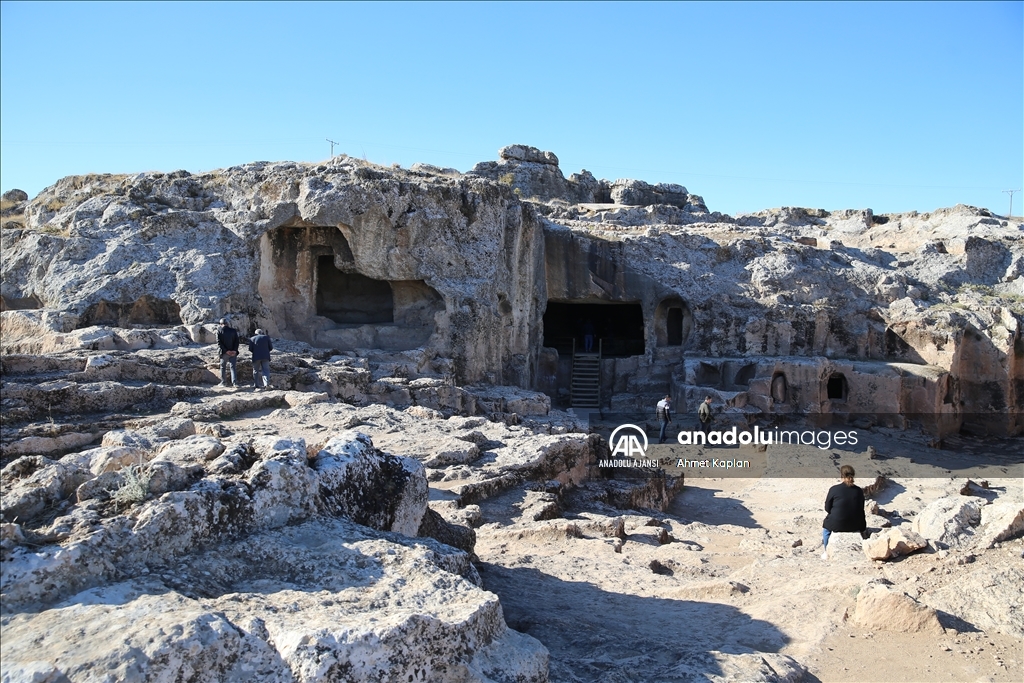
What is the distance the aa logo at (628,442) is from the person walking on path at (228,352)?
5.86 meters

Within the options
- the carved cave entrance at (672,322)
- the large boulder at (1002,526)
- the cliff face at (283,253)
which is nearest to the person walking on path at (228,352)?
the cliff face at (283,253)

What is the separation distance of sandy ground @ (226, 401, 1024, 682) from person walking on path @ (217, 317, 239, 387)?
90.3 inches

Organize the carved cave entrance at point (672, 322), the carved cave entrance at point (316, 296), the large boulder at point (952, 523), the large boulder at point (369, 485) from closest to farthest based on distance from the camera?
the large boulder at point (369, 485)
the large boulder at point (952, 523)
the carved cave entrance at point (316, 296)
the carved cave entrance at point (672, 322)

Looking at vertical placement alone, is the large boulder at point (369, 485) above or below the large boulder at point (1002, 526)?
above

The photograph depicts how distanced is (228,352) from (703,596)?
8.07 meters

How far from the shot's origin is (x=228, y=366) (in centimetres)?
1210

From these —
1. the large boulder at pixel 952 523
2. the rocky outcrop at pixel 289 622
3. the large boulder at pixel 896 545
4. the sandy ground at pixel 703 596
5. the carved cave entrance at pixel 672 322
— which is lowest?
the sandy ground at pixel 703 596

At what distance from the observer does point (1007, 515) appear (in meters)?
6.32

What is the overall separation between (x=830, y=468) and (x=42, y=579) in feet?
42.5

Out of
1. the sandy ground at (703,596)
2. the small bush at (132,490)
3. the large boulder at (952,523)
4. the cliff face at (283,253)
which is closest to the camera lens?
the small bush at (132,490)

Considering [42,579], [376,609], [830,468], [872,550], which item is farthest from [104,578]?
[830,468]

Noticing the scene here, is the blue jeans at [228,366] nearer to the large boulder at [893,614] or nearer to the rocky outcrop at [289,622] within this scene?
the rocky outcrop at [289,622]

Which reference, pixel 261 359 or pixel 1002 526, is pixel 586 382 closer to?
pixel 261 359

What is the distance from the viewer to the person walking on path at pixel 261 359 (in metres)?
11.8
